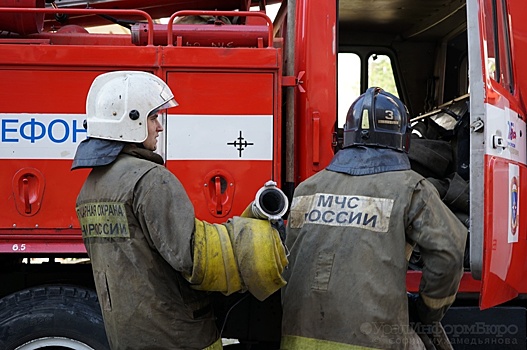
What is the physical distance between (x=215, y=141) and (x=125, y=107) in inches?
39.2

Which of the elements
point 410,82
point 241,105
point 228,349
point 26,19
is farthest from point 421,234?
point 410,82

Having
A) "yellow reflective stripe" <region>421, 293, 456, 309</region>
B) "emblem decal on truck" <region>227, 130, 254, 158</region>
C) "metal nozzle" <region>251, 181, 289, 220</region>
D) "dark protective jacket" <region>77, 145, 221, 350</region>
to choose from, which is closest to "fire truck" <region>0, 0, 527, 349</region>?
"emblem decal on truck" <region>227, 130, 254, 158</region>

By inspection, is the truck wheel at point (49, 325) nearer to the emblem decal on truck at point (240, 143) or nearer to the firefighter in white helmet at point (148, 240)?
the firefighter in white helmet at point (148, 240)

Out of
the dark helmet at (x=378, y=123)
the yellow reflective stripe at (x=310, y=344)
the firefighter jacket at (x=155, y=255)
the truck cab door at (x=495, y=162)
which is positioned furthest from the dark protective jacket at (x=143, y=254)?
the truck cab door at (x=495, y=162)

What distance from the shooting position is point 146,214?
2906 mm

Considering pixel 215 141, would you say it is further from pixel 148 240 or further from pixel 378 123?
pixel 148 240

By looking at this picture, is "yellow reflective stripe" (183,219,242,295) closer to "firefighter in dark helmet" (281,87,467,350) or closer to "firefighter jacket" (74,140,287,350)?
"firefighter jacket" (74,140,287,350)

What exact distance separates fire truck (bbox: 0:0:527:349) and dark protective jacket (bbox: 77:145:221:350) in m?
0.98

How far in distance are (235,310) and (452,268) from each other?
146cm

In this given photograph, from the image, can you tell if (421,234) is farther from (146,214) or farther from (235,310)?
(235,310)

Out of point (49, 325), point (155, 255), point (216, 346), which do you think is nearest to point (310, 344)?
point (216, 346)

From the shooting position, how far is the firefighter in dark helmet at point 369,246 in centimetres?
305

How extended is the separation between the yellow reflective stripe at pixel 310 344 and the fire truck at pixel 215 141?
2.74 ft

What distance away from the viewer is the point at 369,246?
307 centimetres
